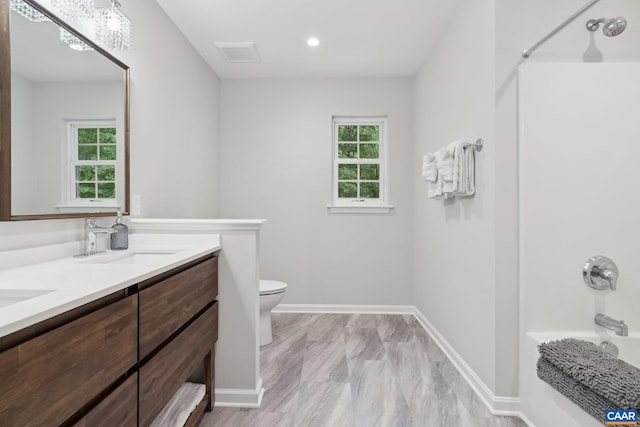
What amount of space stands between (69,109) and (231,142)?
208 centimetres

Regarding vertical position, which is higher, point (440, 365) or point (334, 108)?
point (334, 108)

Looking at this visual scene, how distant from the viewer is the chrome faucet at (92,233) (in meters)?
1.63

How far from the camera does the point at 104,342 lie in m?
→ 0.94

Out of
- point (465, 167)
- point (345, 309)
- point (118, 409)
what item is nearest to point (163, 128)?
point (118, 409)

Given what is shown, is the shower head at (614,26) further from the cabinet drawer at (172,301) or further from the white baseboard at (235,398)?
the white baseboard at (235,398)

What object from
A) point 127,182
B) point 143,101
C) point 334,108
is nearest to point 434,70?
point 334,108

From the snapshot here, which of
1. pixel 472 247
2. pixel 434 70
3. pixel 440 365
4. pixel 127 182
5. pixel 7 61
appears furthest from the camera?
pixel 434 70

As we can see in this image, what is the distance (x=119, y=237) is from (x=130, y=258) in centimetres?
15

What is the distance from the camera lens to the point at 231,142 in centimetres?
364

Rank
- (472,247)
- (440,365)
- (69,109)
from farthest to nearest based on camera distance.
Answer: (440,365)
(472,247)
(69,109)

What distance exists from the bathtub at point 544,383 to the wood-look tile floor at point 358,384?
13 cm

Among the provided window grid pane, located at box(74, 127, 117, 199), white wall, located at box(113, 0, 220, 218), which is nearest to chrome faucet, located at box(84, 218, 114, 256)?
window grid pane, located at box(74, 127, 117, 199)

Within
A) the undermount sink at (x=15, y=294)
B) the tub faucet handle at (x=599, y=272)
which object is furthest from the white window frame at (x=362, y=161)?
the undermount sink at (x=15, y=294)

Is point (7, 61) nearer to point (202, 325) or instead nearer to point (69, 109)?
point (69, 109)
